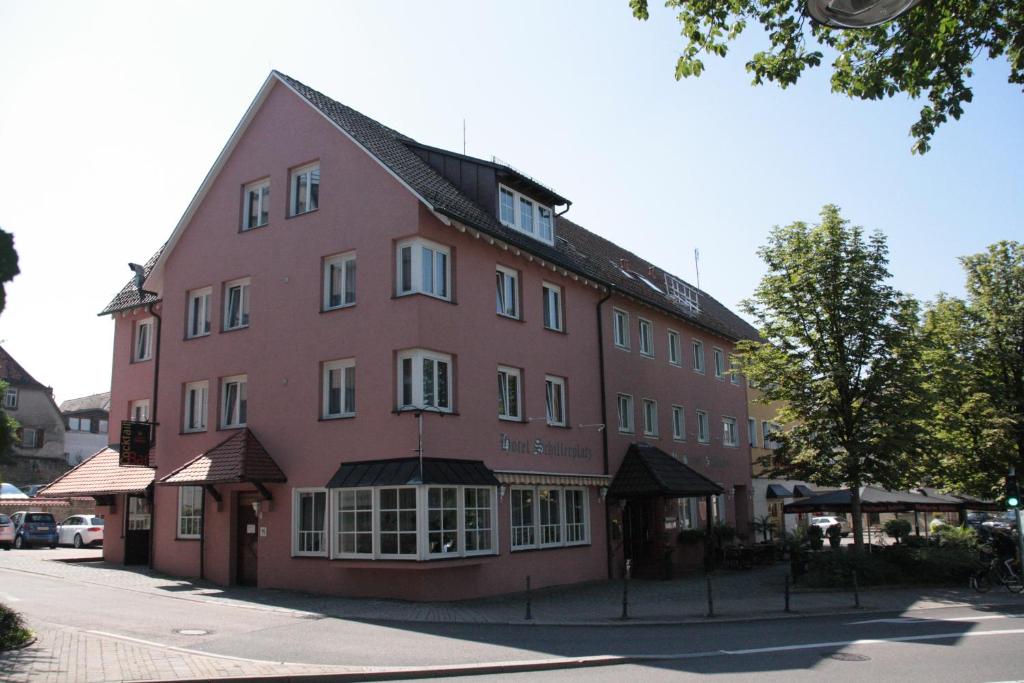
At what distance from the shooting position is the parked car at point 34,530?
3538 centimetres

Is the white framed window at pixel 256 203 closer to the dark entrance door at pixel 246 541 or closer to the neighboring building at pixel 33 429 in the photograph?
the dark entrance door at pixel 246 541

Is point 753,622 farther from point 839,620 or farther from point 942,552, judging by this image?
point 942,552

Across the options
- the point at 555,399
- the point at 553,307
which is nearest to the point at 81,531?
the point at 555,399

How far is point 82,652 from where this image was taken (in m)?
11.5

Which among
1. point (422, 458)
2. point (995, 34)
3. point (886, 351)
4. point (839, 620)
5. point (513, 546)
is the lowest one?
point (839, 620)

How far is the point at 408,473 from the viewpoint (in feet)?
58.4

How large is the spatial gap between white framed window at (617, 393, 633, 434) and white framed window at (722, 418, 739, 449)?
911cm

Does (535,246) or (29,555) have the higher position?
(535,246)

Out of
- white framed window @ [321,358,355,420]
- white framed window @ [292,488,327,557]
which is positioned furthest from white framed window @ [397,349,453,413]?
white framed window @ [292,488,327,557]

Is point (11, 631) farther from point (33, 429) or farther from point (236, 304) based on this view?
point (33, 429)

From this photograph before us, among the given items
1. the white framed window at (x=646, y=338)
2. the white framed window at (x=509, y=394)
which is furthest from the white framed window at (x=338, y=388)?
the white framed window at (x=646, y=338)

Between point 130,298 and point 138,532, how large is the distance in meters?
7.53

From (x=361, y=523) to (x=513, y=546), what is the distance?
394cm

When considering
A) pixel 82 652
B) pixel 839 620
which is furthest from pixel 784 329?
pixel 82 652
